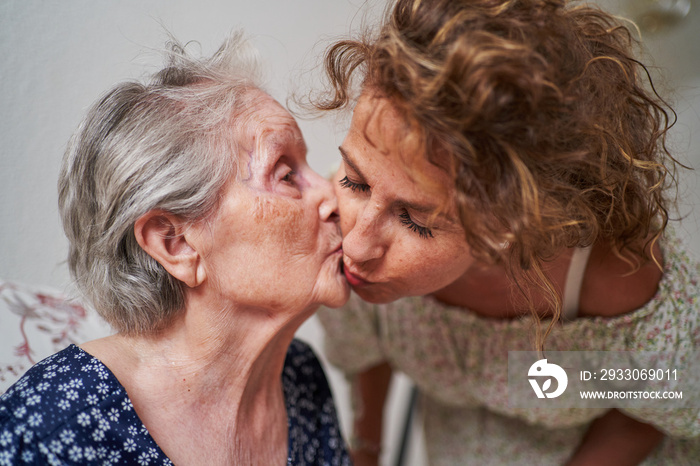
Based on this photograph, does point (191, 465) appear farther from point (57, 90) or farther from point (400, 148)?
point (57, 90)

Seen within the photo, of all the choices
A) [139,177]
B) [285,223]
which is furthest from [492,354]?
[139,177]

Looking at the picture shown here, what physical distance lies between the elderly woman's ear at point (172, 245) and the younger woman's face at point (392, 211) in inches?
12.5

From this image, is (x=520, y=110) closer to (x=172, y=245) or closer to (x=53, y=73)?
(x=172, y=245)

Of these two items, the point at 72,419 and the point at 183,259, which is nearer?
the point at 72,419

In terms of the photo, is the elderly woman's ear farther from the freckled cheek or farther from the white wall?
the white wall

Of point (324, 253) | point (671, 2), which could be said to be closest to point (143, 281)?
point (324, 253)

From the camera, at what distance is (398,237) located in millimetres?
1096

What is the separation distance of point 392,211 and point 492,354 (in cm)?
67

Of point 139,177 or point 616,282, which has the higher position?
point 139,177

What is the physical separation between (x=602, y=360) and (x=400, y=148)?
872mm

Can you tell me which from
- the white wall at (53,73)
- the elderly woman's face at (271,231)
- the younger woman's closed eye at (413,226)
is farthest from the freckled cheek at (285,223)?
the white wall at (53,73)

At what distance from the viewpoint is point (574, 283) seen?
1330 mm

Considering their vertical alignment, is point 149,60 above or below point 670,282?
above

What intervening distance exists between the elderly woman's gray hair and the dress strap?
84 centimetres
